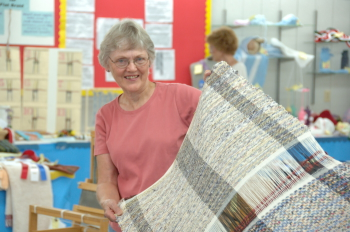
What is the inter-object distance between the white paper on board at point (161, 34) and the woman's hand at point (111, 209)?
355 centimetres

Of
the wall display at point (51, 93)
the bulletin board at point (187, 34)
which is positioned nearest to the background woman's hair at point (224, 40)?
the bulletin board at point (187, 34)

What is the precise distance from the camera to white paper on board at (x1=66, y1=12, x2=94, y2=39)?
14.8 ft

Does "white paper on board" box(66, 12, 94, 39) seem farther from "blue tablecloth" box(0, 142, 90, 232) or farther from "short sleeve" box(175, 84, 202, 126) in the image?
"short sleeve" box(175, 84, 202, 126)

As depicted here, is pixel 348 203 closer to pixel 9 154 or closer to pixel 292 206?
pixel 292 206

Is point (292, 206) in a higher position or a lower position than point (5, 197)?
higher

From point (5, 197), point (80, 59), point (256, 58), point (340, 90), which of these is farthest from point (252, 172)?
point (340, 90)

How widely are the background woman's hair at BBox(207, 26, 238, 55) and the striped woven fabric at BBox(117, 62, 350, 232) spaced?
8.38ft

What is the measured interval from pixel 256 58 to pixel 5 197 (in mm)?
3049

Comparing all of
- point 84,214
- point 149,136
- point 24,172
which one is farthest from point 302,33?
point 149,136

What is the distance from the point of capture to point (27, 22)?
439 centimetres

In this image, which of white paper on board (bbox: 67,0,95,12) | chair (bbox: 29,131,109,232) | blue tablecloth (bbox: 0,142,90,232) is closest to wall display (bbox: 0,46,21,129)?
blue tablecloth (bbox: 0,142,90,232)

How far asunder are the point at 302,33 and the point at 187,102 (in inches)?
163

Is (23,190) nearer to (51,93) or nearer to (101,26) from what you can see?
(51,93)

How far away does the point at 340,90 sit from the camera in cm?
533
